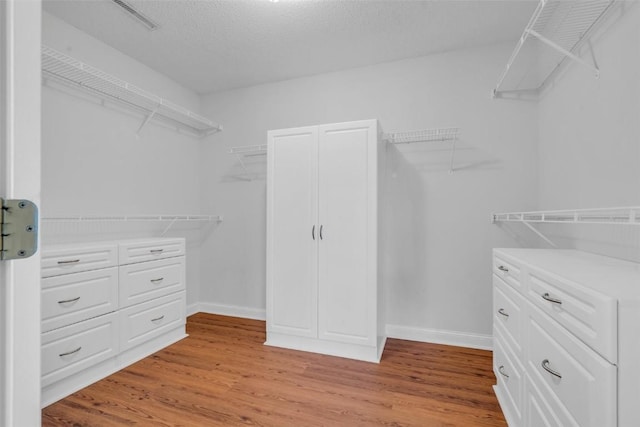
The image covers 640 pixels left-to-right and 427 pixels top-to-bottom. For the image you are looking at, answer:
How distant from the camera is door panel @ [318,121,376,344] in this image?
238 cm

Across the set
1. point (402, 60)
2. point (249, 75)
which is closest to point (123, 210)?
point (249, 75)

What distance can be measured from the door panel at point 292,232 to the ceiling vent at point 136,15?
1.19 meters

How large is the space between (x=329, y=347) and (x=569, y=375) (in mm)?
1778

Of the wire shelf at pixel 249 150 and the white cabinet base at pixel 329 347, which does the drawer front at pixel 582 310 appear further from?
the wire shelf at pixel 249 150

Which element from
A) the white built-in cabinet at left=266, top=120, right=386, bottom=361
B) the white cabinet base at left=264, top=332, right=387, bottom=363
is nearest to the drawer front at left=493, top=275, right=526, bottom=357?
the white built-in cabinet at left=266, top=120, right=386, bottom=361

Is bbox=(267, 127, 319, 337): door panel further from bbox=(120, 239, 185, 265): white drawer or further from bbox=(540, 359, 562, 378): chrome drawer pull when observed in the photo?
bbox=(540, 359, 562, 378): chrome drawer pull

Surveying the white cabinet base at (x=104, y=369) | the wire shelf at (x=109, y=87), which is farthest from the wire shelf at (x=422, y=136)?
the white cabinet base at (x=104, y=369)

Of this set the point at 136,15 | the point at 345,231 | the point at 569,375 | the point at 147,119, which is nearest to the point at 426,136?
the point at 345,231

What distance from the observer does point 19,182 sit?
1.72ft

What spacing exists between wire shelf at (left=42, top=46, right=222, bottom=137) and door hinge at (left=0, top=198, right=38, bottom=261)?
1.99 meters

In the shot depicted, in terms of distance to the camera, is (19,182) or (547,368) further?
(547,368)

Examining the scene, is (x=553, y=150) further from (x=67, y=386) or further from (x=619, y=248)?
(x=67, y=386)

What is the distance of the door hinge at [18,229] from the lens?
50 cm

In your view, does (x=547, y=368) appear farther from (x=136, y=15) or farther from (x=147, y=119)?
(x=147, y=119)
